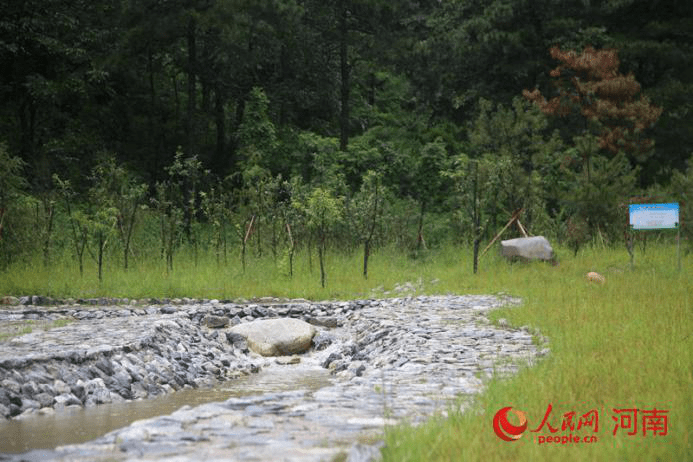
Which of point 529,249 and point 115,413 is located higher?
point 529,249

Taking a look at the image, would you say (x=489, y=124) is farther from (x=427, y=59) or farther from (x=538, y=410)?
(x=538, y=410)

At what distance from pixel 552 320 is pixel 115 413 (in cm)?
494

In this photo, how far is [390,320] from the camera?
1003cm

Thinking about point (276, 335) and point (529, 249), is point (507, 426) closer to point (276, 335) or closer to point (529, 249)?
point (276, 335)

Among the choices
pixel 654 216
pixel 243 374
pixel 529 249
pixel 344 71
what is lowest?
pixel 243 374

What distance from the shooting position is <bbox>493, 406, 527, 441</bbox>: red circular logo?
13.0 feet

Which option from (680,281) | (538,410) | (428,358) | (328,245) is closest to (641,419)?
(538,410)

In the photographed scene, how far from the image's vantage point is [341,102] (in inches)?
1102

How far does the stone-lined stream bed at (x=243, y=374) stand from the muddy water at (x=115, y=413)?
3 cm

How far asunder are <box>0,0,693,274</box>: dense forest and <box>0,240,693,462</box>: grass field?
3278 millimetres

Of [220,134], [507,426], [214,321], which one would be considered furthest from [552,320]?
[220,134]

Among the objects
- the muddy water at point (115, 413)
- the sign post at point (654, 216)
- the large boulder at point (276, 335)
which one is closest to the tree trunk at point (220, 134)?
the large boulder at point (276, 335)

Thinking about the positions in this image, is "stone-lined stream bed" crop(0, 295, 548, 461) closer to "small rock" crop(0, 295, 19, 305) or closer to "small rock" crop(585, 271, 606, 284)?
"small rock" crop(0, 295, 19, 305)

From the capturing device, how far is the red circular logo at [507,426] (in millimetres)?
3965
